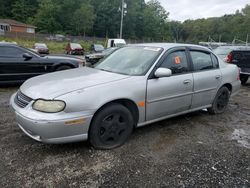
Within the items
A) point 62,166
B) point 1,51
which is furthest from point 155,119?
point 1,51

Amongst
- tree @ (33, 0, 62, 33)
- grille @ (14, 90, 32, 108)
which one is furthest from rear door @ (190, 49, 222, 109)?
tree @ (33, 0, 62, 33)

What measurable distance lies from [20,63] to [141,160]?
5.29 meters

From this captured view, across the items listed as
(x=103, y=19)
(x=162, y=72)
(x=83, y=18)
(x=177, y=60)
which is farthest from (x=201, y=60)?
(x=103, y=19)

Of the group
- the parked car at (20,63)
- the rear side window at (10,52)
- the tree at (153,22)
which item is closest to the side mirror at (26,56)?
the parked car at (20,63)

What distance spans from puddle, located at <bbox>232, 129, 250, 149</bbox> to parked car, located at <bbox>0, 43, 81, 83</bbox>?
5.63 meters

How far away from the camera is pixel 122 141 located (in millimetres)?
3287

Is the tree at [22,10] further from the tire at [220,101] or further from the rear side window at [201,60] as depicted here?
the tire at [220,101]

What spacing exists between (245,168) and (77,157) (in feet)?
7.25

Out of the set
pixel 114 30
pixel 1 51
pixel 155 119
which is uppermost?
pixel 114 30

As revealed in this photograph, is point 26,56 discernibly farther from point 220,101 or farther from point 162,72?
point 220,101

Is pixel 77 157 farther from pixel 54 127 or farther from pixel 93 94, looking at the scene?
pixel 93 94

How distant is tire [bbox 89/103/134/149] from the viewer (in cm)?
296

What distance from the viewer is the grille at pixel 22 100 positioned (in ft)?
9.60

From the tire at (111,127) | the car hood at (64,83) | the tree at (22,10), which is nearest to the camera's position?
the car hood at (64,83)
